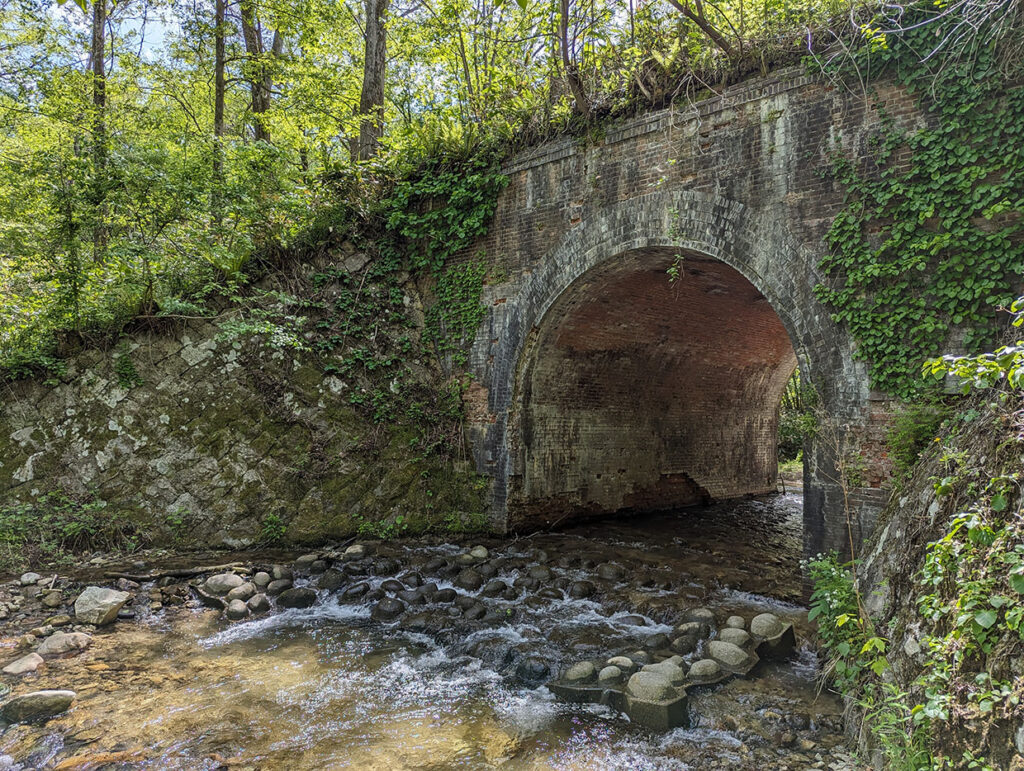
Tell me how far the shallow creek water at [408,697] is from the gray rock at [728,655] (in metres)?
0.14

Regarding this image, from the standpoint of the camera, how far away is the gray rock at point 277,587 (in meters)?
6.46

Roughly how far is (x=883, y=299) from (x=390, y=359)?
6.89 m

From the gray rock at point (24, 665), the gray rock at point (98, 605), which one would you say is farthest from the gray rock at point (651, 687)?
the gray rock at point (98, 605)

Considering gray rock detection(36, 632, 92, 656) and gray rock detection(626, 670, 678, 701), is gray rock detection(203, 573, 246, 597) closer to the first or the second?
gray rock detection(36, 632, 92, 656)

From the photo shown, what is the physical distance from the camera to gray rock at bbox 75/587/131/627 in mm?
5547

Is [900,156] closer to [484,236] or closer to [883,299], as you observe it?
[883,299]

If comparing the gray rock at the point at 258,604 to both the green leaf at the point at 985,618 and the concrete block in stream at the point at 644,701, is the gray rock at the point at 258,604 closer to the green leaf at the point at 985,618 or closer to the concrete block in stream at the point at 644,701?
the concrete block in stream at the point at 644,701

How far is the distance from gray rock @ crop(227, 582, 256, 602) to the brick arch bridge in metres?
3.58

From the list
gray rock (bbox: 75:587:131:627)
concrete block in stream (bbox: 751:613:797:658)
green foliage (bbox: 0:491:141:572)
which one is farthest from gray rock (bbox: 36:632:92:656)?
concrete block in stream (bbox: 751:613:797:658)

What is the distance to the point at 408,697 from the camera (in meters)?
4.39

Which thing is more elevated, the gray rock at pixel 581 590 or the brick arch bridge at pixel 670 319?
the brick arch bridge at pixel 670 319

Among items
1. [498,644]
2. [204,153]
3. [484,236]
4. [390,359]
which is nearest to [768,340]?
[484,236]

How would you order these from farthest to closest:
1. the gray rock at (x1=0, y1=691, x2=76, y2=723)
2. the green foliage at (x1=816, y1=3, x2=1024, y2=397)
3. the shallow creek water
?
the green foliage at (x1=816, y1=3, x2=1024, y2=397)
the gray rock at (x1=0, y1=691, x2=76, y2=723)
the shallow creek water

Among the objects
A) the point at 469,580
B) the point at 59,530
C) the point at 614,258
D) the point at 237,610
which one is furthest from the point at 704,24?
the point at 59,530
